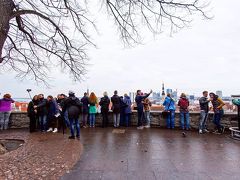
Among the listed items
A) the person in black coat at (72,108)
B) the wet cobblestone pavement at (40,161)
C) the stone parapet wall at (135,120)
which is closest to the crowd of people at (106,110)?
the stone parapet wall at (135,120)

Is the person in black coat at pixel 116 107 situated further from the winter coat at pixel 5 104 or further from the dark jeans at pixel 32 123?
the winter coat at pixel 5 104

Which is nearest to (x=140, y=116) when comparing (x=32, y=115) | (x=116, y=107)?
(x=116, y=107)

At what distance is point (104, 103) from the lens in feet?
40.8

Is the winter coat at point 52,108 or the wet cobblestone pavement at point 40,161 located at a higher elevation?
the winter coat at point 52,108

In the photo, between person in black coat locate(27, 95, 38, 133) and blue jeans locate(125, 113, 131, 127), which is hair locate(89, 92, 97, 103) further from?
person in black coat locate(27, 95, 38, 133)

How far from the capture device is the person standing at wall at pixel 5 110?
12.0 meters

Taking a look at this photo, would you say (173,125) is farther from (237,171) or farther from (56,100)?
(237,171)

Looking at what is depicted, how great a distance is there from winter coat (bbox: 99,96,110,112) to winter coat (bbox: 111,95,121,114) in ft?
1.01

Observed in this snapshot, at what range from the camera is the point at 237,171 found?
5.18 metres

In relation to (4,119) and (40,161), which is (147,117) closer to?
(4,119)

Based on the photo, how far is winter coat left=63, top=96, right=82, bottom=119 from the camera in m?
8.61

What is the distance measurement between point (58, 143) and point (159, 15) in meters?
5.34

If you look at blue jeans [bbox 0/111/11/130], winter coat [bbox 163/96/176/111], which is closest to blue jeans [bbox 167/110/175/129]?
winter coat [bbox 163/96/176/111]

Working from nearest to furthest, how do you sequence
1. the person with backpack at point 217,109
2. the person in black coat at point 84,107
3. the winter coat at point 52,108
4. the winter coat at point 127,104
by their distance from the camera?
1. the person with backpack at point 217,109
2. the winter coat at point 52,108
3. the person in black coat at point 84,107
4. the winter coat at point 127,104
